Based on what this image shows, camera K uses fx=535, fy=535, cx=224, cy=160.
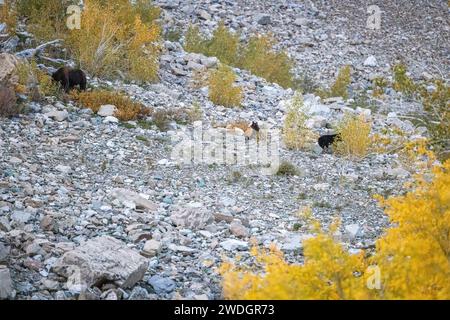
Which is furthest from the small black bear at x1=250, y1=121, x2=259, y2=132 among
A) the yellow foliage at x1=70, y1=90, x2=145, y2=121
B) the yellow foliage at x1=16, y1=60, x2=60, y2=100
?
the yellow foliage at x1=16, y1=60, x2=60, y2=100

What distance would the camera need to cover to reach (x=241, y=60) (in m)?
13.5

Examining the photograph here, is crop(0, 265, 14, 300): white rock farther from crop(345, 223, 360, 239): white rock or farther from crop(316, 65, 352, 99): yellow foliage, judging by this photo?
crop(316, 65, 352, 99): yellow foliage

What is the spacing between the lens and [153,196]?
616cm

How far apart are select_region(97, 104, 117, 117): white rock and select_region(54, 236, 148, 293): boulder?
3880 mm

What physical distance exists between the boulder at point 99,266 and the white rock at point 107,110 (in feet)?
12.7

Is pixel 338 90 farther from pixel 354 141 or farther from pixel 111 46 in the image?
pixel 111 46

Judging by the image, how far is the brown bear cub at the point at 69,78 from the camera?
8.57m

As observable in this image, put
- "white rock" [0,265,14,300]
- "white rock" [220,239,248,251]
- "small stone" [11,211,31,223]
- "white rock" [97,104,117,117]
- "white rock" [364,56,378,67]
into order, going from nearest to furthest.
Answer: "white rock" [0,265,14,300], "small stone" [11,211,31,223], "white rock" [220,239,248,251], "white rock" [97,104,117,117], "white rock" [364,56,378,67]

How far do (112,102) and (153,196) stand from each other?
2.81 metres

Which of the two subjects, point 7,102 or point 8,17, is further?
point 8,17

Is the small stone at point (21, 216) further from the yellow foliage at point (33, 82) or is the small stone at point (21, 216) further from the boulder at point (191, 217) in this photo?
the yellow foliage at point (33, 82)

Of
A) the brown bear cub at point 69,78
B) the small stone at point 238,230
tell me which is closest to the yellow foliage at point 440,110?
the small stone at point 238,230

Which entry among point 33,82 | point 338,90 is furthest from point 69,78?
point 338,90

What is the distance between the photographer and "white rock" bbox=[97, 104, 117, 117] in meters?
8.15
